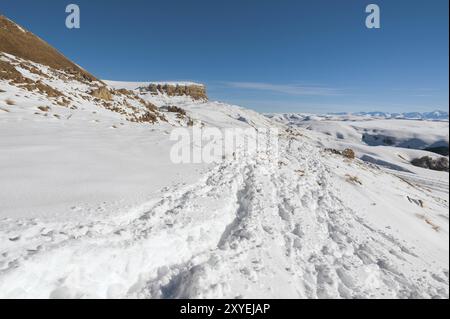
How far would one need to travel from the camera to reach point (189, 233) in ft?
21.9

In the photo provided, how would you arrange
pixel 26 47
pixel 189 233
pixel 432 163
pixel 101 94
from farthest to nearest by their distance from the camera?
pixel 432 163 < pixel 26 47 < pixel 101 94 < pixel 189 233

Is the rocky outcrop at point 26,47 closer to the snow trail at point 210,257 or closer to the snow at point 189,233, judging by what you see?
the snow at point 189,233

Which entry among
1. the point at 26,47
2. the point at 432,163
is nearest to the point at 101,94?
the point at 26,47

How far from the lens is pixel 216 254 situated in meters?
6.04

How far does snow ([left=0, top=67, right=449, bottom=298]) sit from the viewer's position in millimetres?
4984

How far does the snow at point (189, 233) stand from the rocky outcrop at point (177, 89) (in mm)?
82388

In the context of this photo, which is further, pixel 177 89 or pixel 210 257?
pixel 177 89

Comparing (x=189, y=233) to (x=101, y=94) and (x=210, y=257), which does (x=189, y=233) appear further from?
(x=101, y=94)

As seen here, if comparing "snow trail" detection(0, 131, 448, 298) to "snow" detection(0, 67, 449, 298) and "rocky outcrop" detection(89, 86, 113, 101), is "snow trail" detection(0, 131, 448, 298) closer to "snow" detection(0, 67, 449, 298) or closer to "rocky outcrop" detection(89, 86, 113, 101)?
"snow" detection(0, 67, 449, 298)

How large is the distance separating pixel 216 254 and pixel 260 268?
97 cm

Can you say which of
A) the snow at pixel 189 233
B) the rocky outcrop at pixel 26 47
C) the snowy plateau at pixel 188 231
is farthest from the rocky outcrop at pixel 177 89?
the snow at pixel 189 233

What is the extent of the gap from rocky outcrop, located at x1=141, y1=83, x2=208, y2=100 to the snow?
82388mm

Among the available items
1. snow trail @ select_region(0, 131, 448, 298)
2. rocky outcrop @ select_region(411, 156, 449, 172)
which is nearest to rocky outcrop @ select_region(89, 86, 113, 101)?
snow trail @ select_region(0, 131, 448, 298)

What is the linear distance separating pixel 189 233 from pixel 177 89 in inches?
3986
